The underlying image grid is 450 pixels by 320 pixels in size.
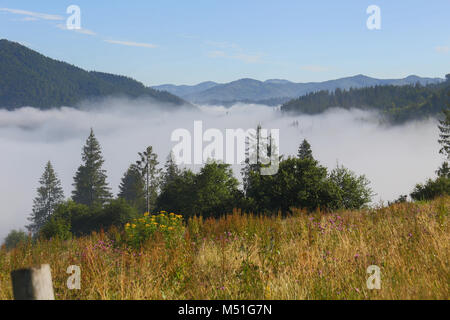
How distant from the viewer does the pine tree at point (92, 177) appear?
8325cm

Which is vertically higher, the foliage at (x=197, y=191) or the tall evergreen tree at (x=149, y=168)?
the tall evergreen tree at (x=149, y=168)

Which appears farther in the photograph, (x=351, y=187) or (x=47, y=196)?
(x=47, y=196)

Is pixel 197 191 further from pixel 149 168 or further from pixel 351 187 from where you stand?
pixel 149 168

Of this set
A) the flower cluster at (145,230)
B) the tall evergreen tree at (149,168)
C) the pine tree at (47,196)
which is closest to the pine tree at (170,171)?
the tall evergreen tree at (149,168)

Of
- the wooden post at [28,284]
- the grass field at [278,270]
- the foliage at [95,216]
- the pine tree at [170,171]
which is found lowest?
the foliage at [95,216]

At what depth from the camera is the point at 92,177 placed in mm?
83500

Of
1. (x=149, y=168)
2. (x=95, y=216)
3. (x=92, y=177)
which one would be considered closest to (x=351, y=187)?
(x=95, y=216)

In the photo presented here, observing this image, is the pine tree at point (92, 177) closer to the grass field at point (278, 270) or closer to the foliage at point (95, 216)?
the foliage at point (95, 216)
